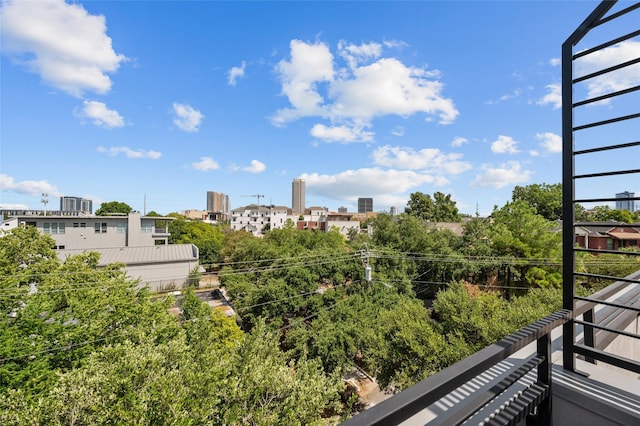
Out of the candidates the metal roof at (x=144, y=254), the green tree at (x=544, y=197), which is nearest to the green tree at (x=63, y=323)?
the metal roof at (x=144, y=254)

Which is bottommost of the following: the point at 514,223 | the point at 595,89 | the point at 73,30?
the point at 514,223

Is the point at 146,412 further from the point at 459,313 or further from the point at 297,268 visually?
the point at 297,268

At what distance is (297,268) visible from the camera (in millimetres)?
10977

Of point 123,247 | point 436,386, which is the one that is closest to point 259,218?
point 123,247

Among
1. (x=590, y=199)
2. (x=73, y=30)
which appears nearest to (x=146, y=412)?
(x=590, y=199)

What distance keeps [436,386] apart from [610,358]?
1.10 metres

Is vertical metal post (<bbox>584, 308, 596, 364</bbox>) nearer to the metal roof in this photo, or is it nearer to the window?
the metal roof

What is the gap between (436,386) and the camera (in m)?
0.64

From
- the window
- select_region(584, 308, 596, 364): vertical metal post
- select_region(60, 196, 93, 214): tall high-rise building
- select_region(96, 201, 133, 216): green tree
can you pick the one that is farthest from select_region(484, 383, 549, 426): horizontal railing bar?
select_region(60, 196, 93, 214): tall high-rise building

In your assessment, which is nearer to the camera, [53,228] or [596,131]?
[596,131]

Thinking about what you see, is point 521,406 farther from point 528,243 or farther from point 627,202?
point 528,243

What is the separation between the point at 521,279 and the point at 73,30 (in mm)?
15597

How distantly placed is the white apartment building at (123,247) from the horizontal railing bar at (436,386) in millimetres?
17230

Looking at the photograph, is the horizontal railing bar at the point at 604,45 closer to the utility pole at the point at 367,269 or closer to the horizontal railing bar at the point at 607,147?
the horizontal railing bar at the point at 607,147
